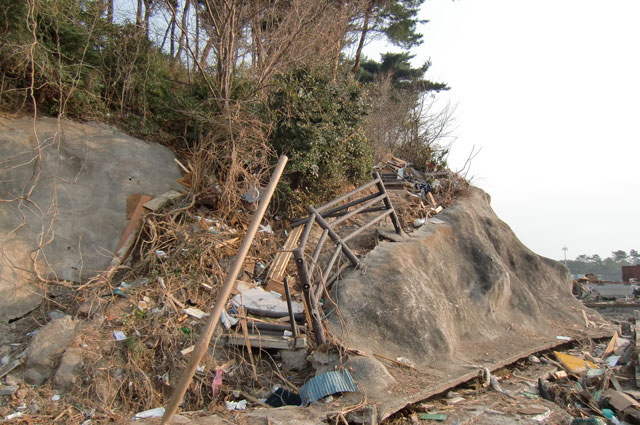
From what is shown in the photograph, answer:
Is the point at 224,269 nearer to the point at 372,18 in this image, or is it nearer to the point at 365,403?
the point at 365,403

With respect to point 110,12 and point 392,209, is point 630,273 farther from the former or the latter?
point 110,12

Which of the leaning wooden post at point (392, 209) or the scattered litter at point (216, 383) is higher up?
the leaning wooden post at point (392, 209)

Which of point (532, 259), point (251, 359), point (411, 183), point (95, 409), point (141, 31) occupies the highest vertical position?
point (141, 31)

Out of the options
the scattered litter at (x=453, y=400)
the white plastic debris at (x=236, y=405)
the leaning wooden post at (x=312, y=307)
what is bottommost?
the white plastic debris at (x=236, y=405)

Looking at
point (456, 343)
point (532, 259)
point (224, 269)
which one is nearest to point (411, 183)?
point (532, 259)

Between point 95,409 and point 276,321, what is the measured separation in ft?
6.89

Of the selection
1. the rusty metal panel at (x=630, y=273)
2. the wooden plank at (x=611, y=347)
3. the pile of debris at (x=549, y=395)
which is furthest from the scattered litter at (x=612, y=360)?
the rusty metal panel at (x=630, y=273)

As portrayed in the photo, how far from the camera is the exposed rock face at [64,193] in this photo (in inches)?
238

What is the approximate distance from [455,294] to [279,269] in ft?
9.24

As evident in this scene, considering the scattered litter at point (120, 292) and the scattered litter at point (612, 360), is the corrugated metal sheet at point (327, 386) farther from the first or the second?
the scattered litter at point (612, 360)

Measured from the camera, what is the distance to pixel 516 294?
26.9ft

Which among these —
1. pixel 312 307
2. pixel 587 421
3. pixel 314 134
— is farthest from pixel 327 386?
pixel 314 134

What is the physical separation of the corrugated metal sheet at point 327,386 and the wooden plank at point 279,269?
2111mm

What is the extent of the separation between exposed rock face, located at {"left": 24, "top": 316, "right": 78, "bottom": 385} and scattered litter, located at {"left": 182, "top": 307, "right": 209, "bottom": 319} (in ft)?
4.00
